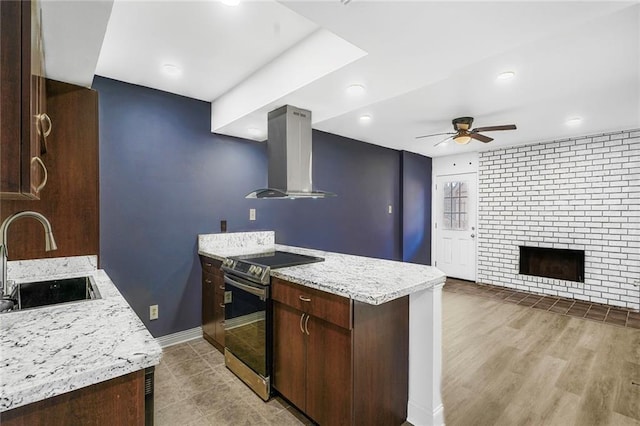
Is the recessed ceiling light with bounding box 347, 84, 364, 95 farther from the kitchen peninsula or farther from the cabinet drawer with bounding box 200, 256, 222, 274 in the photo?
the cabinet drawer with bounding box 200, 256, 222, 274

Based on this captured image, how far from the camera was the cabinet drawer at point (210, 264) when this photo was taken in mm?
2844

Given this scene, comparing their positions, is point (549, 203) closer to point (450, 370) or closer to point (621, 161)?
point (621, 161)

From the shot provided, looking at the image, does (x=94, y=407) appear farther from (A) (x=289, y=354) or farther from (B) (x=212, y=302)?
(B) (x=212, y=302)

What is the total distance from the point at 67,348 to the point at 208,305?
7.25ft

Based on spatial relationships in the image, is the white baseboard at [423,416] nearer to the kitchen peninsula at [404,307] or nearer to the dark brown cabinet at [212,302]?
the kitchen peninsula at [404,307]

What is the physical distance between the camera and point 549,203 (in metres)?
4.74

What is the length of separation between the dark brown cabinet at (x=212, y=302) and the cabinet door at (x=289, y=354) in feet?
2.99

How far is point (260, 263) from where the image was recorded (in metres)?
2.26

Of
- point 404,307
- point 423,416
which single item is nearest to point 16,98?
point 404,307

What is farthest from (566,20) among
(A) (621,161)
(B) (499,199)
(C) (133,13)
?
(B) (499,199)

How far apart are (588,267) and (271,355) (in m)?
4.88

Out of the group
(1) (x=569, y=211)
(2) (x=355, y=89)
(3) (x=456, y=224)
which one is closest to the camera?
(2) (x=355, y=89)

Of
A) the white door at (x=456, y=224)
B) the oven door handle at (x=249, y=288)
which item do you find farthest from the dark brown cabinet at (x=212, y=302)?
the white door at (x=456, y=224)

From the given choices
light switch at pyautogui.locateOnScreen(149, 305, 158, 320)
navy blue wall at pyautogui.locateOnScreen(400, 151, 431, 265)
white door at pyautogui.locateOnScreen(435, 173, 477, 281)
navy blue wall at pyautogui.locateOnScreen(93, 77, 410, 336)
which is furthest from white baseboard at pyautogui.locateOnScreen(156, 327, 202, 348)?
white door at pyautogui.locateOnScreen(435, 173, 477, 281)
